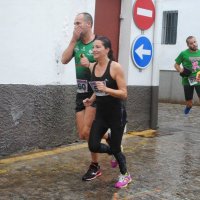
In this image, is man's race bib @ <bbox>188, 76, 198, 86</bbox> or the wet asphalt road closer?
the wet asphalt road

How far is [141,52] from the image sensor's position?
8.65m

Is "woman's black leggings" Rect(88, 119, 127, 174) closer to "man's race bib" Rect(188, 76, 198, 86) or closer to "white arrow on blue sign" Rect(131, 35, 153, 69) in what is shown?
"white arrow on blue sign" Rect(131, 35, 153, 69)

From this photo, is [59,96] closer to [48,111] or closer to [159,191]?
[48,111]

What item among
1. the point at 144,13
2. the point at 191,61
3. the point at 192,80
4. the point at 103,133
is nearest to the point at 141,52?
the point at 144,13

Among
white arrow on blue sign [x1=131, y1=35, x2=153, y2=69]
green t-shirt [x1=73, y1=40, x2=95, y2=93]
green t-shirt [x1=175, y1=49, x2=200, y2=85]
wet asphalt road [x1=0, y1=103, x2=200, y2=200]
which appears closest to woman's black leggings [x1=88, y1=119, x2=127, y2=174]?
wet asphalt road [x1=0, y1=103, x2=200, y2=200]

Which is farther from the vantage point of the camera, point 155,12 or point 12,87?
point 155,12

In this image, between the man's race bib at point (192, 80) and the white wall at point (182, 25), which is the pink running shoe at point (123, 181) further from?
the white wall at point (182, 25)

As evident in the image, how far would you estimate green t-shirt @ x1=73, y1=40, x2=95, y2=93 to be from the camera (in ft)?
17.7

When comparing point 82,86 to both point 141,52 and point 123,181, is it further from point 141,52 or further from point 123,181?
point 141,52

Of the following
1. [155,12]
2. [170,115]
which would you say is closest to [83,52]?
[155,12]

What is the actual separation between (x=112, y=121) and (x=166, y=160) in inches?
75.0

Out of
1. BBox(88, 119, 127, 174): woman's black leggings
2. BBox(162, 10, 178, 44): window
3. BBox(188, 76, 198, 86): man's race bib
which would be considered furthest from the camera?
BBox(162, 10, 178, 44): window

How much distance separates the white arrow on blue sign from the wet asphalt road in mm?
1569

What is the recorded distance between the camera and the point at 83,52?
17.7 feet
